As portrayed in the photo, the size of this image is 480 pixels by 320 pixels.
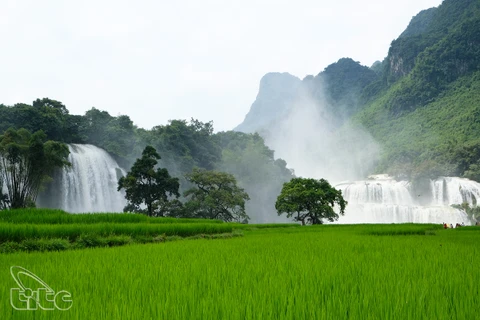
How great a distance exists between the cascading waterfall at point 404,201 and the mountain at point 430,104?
4.47 meters

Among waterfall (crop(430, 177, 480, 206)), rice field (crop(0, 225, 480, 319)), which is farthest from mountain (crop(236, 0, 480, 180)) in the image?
rice field (crop(0, 225, 480, 319))

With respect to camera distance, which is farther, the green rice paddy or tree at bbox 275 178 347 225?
tree at bbox 275 178 347 225

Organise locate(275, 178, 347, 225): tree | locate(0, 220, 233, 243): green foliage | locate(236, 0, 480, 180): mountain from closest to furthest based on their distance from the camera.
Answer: locate(0, 220, 233, 243): green foliage → locate(275, 178, 347, 225): tree → locate(236, 0, 480, 180): mountain

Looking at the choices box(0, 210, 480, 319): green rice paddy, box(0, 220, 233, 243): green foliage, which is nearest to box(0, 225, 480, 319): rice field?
box(0, 210, 480, 319): green rice paddy

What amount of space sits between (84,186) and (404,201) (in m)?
59.8

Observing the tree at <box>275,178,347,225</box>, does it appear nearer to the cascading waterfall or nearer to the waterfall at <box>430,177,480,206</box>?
the cascading waterfall

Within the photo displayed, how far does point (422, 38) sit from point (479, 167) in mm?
98923

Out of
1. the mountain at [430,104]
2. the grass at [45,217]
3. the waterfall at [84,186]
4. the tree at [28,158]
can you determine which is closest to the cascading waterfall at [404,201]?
the mountain at [430,104]

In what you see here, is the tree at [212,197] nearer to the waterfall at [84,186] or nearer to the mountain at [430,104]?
the waterfall at [84,186]

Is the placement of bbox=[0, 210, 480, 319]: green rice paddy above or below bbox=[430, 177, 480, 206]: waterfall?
below

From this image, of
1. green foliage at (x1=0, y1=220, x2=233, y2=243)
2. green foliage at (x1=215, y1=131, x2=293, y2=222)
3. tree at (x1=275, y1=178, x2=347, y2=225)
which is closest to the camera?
green foliage at (x1=0, y1=220, x2=233, y2=243)

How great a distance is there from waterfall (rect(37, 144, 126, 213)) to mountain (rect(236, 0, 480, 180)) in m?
59.7

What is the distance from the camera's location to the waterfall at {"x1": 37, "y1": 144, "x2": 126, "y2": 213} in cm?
3781

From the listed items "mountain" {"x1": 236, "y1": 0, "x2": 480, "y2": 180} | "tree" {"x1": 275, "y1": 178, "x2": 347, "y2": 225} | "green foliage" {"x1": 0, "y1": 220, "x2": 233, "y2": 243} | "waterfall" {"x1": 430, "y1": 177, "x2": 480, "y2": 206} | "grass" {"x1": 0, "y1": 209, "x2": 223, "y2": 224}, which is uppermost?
"mountain" {"x1": 236, "y1": 0, "x2": 480, "y2": 180}
